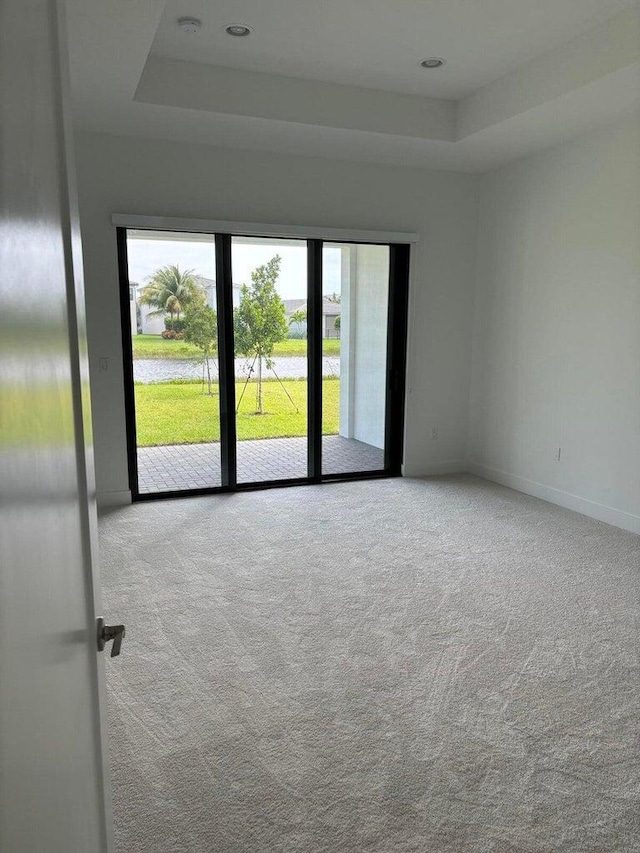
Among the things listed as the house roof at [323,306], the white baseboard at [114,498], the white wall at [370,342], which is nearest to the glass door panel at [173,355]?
the white baseboard at [114,498]

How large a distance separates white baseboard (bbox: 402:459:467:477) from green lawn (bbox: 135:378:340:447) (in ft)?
3.00

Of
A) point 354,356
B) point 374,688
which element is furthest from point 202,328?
point 374,688

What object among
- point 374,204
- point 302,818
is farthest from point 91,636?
point 374,204

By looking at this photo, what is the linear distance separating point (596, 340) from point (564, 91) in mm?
1692

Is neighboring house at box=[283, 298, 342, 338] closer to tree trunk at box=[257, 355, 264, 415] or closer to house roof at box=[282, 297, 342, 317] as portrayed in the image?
house roof at box=[282, 297, 342, 317]

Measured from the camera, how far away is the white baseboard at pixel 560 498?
168 inches

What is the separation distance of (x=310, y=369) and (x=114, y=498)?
1.94m

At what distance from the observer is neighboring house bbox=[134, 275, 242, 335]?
468 cm

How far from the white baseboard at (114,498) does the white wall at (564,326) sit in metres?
3.22

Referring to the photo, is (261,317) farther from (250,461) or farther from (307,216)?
(250,461)

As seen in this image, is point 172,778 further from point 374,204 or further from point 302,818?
point 374,204

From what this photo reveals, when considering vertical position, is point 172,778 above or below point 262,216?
below

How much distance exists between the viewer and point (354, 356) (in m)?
5.57

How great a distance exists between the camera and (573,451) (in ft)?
15.4
